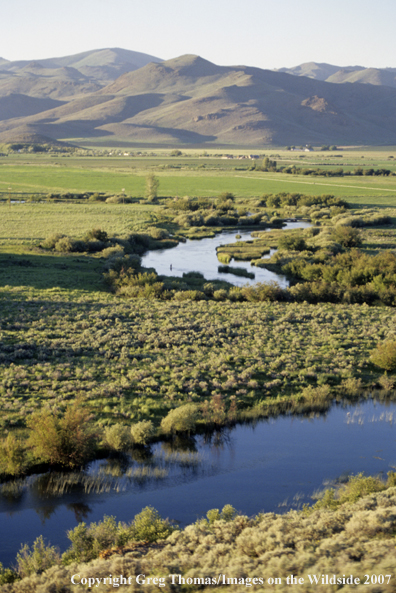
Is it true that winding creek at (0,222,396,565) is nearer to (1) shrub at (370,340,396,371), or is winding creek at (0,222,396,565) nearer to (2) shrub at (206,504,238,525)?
(2) shrub at (206,504,238,525)

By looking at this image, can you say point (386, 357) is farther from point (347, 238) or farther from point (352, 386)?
point (347, 238)

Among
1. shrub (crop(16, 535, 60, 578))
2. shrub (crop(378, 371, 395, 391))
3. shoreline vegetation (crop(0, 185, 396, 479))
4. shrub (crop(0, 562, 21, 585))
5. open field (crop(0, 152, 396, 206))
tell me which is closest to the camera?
shrub (crop(0, 562, 21, 585))

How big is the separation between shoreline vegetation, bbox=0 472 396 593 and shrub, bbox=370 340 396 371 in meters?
10.7

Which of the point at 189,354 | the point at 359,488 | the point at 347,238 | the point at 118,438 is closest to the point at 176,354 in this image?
the point at 189,354

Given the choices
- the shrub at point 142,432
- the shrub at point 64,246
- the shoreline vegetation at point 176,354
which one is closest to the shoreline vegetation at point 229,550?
the shrub at point 142,432

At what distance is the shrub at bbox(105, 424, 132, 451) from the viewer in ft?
57.2

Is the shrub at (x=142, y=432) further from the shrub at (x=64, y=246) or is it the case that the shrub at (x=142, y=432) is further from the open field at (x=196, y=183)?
the open field at (x=196, y=183)

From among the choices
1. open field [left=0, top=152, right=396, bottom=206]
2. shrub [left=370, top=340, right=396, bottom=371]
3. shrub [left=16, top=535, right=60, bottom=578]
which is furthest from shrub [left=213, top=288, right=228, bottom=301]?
open field [left=0, top=152, right=396, bottom=206]

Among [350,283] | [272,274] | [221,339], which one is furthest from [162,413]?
[272,274]

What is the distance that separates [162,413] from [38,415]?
4294mm

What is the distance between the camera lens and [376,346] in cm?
2688

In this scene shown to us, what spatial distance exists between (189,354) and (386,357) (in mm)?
8508

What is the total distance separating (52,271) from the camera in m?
43.7

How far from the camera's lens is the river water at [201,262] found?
46.2 m
